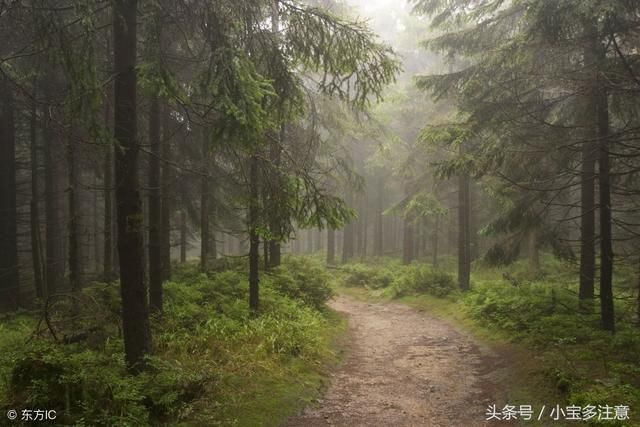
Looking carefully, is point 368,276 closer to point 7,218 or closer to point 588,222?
point 588,222

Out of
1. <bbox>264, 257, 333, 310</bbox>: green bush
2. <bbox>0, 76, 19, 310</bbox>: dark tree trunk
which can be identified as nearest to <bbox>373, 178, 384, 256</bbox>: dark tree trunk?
<bbox>264, 257, 333, 310</bbox>: green bush

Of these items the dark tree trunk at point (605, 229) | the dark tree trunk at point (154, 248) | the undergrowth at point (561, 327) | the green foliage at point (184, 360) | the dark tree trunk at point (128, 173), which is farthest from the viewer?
the dark tree trunk at point (154, 248)

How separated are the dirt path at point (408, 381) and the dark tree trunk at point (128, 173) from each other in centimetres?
324

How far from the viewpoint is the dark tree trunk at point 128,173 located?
6.80 m

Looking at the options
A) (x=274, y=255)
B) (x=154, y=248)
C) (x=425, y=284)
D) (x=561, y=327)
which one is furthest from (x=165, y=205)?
(x=425, y=284)

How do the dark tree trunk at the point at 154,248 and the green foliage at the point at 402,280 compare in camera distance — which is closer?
the dark tree trunk at the point at 154,248

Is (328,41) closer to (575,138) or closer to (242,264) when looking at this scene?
(575,138)

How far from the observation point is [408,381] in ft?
31.0

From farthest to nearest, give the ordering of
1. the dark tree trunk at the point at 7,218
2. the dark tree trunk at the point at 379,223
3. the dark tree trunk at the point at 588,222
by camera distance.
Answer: the dark tree trunk at the point at 379,223
the dark tree trunk at the point at 7,218
the dark tree trunk at the point at 588,222

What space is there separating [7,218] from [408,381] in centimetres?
1302

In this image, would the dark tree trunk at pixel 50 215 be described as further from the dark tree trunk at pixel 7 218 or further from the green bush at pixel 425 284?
the green bush at pixel 425 284

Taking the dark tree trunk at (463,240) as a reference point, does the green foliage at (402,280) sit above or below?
below

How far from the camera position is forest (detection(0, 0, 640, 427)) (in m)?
6.38

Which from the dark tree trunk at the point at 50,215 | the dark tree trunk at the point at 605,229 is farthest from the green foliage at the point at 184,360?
the dark tree trunk at the point at 605,229
